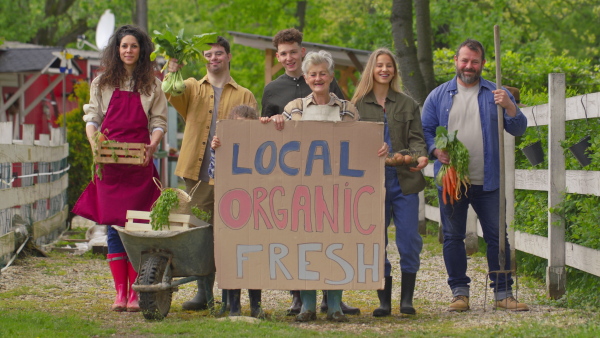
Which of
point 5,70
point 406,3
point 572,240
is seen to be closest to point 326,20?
point 5,70

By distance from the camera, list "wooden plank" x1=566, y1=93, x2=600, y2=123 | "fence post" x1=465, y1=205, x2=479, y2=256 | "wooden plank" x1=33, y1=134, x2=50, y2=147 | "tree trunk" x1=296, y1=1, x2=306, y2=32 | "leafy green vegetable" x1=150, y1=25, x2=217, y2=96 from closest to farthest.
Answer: "leafy green vegetable" x1=150, y1=25, x2=217, y2=96, "wooden plank" x1=566, y1=93, x2=600, y2=123, "fence post" x1=465, y1=205, x2=479, y2=256, "wooden plank" x1=33, y1=134, x2=50, y2=147, "tree trunk" x1=296, y1=1, x2=306, y2=32

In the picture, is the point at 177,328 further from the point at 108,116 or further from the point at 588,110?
the point at 588,110

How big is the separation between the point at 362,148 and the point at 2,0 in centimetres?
3016

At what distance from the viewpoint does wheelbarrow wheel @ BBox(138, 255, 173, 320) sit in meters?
5.79

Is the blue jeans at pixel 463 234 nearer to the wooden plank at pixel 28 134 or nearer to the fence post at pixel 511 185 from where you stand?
the fence post at pixel 511 185

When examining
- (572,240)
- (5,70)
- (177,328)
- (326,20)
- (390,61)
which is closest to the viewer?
(177,328)

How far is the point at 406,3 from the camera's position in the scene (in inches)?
531

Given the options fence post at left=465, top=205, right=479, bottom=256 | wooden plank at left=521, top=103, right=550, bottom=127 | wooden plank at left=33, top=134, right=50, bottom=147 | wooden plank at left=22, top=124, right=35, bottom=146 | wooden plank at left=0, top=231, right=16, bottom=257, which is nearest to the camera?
wooden plank at left=521, top=103, right=550, bottom=127

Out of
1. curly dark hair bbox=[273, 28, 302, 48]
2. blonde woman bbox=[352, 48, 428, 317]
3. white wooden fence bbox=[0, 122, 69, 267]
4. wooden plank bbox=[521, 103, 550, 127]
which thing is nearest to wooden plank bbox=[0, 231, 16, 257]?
white wooden fence bbox=[0, 122, 69, 267]

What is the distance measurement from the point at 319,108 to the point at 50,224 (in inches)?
241

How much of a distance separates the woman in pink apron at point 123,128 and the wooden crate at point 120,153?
78 millimetres

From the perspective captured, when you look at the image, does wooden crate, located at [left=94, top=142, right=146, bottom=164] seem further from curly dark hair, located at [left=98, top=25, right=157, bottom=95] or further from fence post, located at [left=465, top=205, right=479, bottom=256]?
fence post, located at [left=465, top=205, right=479, bottom=256]

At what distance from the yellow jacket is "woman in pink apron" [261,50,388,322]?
0.61 meters

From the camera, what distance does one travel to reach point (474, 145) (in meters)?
6.53
